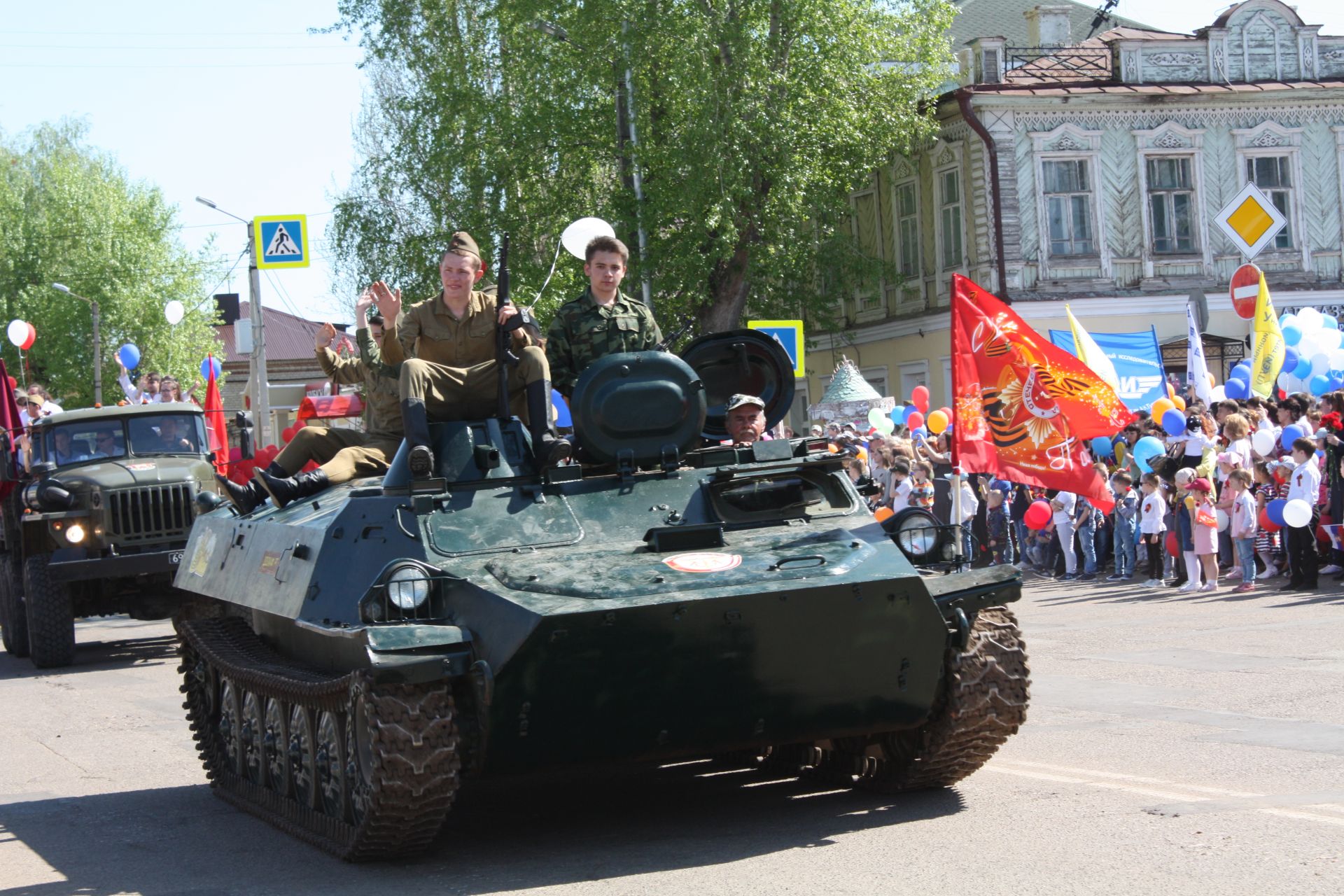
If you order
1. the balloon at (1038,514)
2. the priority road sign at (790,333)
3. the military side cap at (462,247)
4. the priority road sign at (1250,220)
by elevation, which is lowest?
the balloon at (1038,514)

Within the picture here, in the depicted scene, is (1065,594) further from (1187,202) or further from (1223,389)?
(1187,202)

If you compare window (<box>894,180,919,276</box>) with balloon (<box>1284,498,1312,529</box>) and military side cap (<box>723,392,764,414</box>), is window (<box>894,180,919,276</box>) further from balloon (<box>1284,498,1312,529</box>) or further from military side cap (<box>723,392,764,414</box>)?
military side cap (<box>723,392,764,414</box>)

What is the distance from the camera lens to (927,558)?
7.99 metres

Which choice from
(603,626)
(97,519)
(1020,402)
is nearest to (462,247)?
(603,626)

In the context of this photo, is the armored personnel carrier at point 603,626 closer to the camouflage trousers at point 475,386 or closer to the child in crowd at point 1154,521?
the camouflage trousers at point 475,386

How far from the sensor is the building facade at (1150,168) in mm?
32625

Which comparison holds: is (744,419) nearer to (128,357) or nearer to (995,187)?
(995,187)

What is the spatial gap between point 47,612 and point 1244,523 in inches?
429

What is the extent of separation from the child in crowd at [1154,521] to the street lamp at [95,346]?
3145 cm

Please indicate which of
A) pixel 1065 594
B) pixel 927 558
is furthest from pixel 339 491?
pixel 1065 594

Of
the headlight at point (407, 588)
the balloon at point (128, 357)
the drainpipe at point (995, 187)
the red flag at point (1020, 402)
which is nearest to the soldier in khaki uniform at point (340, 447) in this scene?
the headlight at point (407, 588)

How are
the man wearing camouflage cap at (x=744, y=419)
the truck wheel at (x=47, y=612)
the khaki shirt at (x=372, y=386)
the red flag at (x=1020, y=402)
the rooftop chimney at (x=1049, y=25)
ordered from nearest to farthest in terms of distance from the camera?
the man wearing camouflage cap at (x=744, y=419)
the khaki shirt at (x=372, y=386)
the red flag at (x=1020, y=402)
the truck wheel at (x=47, y=612)
the rooftop chimney at (x=1049, y=25)

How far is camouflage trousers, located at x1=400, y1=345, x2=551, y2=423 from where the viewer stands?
28.1ft

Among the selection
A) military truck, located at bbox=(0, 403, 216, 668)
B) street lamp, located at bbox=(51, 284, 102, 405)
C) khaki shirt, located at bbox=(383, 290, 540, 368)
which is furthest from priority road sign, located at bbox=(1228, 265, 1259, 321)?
street lamp, located at bbox=(51, 284, 102, 405)
